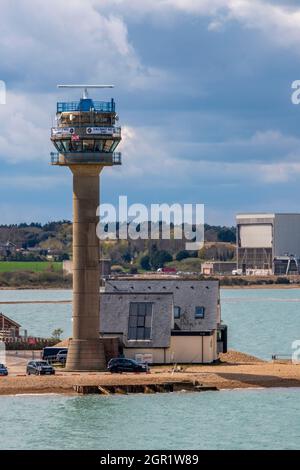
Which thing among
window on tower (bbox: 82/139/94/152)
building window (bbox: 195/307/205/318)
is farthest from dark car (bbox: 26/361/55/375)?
window on tower (bbox: 82/139/94/152)

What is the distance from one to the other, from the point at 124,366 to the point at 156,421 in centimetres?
1259

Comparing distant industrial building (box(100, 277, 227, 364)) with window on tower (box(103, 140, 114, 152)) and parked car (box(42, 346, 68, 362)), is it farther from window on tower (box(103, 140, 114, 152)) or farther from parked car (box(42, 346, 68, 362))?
window on tower (box(103, 140, 114, 152))

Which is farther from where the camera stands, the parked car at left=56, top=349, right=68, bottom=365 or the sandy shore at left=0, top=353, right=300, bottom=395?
the parked car at left=56, top=349, right=68, bottom=365

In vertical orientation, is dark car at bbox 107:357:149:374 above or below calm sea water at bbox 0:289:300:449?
above

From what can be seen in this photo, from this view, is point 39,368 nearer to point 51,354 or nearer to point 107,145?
point 51,354

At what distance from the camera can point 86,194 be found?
8700cm

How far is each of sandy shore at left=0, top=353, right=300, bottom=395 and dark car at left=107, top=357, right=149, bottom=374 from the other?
684 mm

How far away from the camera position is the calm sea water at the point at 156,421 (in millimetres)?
69312

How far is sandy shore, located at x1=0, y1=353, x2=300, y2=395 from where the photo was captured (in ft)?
271

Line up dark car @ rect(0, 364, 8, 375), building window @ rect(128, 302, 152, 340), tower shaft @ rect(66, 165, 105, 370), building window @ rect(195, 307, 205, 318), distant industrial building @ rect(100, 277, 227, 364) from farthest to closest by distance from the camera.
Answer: building window @ rect(195, 307, 205, 318), building window @ rect(128, 302, 152, 340), distant industrial building @ rect(100, 277, 227, 364), tower shaft @ rect(66, 165, 105, 370), dark car @ rect(0, 364, 8, 375)

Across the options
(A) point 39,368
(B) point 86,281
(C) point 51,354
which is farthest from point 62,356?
(B) point 86,281

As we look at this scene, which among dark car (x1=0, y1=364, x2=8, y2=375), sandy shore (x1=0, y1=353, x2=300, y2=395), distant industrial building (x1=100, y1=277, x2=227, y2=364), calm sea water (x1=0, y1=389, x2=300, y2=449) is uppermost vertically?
distant industrial building (x1=100, y1=277, x2=227, y2=364)
